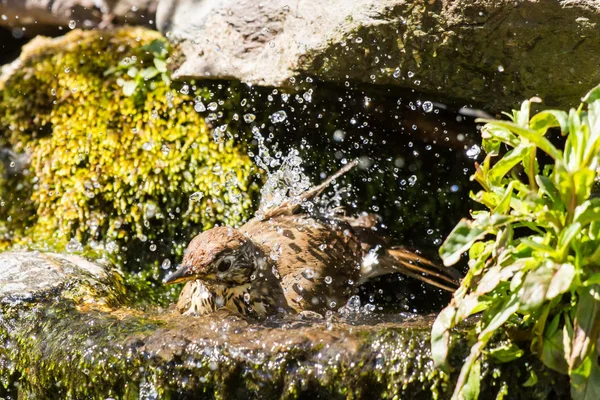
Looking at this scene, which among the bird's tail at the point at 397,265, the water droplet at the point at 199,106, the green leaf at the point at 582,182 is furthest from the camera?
the water droplet at the point at 199,106

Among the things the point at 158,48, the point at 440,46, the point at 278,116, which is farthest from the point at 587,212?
the point at 158,48

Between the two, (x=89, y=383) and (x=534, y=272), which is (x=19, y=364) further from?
(x=534, y=272)

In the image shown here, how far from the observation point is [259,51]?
4883 millimetres

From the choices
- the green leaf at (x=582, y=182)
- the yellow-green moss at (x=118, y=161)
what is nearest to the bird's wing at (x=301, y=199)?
the yellow-green moss at (x=118, y=161)

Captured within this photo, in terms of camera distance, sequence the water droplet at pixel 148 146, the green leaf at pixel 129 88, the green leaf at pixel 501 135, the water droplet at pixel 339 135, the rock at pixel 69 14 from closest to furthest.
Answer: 1. the green leaf at pixel 501 135
2. the water droplet at pixel 339 135
3. the water droplet at pixel 148 146
4. the green leaf at pixel 129 88
5. the rock at pixel 69 14

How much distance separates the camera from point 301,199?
5.02 metres

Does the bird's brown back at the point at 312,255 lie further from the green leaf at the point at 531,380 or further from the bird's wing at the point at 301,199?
the green leaf at the point at 531,380

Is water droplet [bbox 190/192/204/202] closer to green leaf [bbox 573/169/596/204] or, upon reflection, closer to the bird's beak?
the bird's beak

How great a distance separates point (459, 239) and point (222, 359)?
1.08 m

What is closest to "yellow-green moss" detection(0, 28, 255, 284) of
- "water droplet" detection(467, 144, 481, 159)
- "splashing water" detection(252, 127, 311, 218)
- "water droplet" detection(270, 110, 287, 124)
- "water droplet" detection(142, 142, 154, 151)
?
"water droplet" detection(142, 142, 154, 151)

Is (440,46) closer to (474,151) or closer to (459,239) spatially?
(474,151)

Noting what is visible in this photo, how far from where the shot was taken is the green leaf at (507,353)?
9.25ft

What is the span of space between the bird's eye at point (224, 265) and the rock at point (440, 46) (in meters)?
1.25

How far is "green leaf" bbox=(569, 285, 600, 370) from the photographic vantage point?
2.58 m
